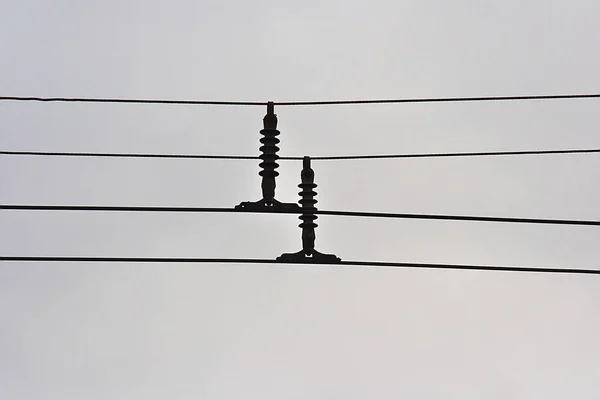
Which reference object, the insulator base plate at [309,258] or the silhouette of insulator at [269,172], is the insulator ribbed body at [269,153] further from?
the insulator base plate at [309,258]

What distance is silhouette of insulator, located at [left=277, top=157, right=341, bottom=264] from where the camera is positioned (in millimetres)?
10609

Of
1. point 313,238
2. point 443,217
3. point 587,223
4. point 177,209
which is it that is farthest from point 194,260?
point 587,223

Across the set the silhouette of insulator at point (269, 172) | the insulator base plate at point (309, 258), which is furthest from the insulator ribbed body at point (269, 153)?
the insulator base plate at point (309, 258)

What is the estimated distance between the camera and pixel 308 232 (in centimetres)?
1065

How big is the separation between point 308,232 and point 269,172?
84 centimetres

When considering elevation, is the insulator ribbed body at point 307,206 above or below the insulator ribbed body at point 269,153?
below

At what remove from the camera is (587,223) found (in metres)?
10.1

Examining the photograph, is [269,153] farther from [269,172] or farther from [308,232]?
[308,232]

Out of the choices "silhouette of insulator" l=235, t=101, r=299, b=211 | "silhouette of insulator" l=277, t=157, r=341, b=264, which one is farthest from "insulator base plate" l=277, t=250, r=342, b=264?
"silhouette of insulator" l=235, t=101, r=299, b=211

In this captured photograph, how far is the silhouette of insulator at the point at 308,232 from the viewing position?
34.8 feet

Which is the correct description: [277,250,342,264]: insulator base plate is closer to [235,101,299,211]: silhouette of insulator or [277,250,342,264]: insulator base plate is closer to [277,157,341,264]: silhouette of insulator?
[277,157,341,264]: silhouette of insulator

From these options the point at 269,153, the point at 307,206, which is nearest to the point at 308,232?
the point at 307,206

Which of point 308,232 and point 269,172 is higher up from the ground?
point 269,172

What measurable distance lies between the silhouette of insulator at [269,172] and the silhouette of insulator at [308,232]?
18 cm
